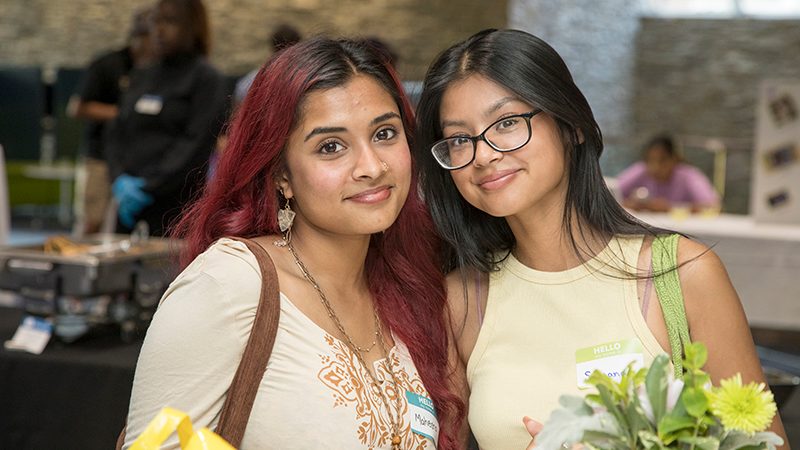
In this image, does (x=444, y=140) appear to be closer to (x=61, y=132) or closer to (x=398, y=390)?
(x=398, y=390)

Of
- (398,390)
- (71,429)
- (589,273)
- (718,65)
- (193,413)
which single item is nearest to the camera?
(193,413)

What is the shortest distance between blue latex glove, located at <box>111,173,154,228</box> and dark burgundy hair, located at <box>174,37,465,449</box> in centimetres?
229

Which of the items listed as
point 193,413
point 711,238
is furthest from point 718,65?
point 193,413

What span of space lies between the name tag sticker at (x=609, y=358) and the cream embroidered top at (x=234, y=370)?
0.31 meters

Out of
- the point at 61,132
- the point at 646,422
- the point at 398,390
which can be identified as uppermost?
the point at 646,422

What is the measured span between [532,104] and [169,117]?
2.59 m

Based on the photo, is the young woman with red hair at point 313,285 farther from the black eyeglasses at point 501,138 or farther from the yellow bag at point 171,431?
the yellow bag at point 171,431

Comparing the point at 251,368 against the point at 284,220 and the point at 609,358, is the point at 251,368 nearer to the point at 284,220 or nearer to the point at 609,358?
the point at 284,220

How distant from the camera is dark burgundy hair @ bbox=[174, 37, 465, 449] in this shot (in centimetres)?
175

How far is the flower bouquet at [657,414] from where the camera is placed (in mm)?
1154

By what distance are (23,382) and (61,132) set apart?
26.7 ft

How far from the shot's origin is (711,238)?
5.00 metres

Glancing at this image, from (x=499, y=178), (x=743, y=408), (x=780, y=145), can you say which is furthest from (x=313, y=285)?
(x=780, y=145)

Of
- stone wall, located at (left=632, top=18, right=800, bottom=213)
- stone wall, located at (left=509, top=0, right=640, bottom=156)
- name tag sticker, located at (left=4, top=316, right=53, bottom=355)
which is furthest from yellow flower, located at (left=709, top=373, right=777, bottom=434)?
Result: stone wall, located at (left=632, top=18, right=800, bottom=213)
